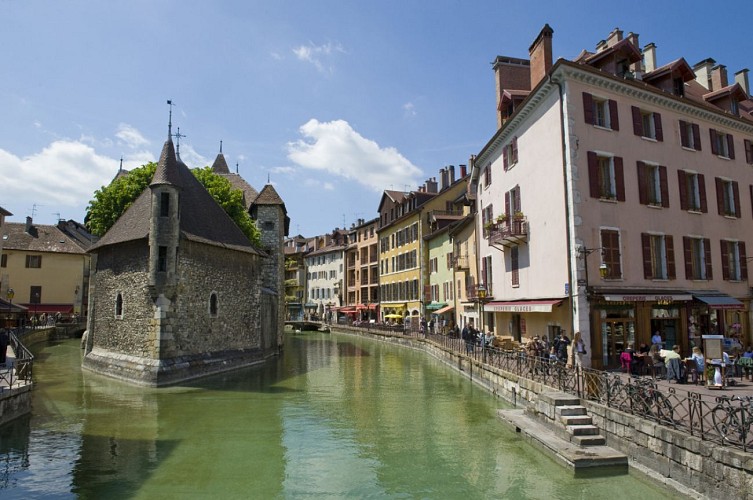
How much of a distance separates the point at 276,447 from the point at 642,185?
16.3 meters

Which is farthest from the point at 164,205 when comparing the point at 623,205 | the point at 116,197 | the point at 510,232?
the point at 623,205

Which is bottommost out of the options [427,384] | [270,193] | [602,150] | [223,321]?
[427,384]

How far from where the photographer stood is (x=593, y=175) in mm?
18516

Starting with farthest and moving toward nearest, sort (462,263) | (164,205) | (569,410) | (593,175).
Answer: (462,263) < (164,205) < (593,175) < (569,410)

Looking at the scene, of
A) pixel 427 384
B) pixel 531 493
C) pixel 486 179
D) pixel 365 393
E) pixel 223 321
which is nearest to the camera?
pixel 531 493

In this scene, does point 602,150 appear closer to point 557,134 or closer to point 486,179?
point 557,134

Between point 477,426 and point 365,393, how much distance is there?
21.4ft

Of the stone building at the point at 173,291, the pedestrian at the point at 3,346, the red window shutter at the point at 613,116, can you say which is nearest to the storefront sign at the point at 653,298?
the red window shutter at the point at 613,116

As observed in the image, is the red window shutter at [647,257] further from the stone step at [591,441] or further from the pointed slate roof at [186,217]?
the pointed slate roof at [186,217]

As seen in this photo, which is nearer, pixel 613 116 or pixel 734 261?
pixel 613 116

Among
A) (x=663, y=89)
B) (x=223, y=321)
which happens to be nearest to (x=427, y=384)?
(x=223, y=321)

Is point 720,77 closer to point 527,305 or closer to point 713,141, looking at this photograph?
point 713,141

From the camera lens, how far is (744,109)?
2633cm

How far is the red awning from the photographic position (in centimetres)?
5184
